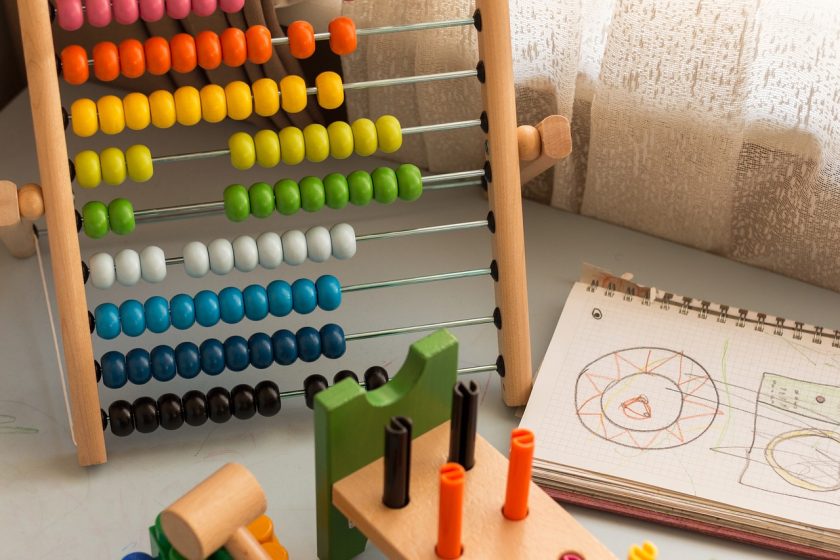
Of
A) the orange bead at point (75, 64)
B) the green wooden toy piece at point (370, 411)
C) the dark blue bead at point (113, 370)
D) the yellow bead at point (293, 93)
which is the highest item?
the orange bead at point (75, 64)

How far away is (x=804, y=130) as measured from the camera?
1019 millimetres

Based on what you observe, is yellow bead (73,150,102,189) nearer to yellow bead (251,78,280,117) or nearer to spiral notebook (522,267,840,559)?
yellow bead (251,78,280,117)

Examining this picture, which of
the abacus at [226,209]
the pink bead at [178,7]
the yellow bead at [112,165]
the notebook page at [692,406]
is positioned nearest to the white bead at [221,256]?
the abacus at [226,209]

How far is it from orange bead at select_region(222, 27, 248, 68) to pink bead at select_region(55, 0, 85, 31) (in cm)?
12

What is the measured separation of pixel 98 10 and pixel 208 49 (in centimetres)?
9

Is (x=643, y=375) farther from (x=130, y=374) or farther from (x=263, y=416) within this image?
(x=130, y=374)

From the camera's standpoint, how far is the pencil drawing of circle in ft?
3.05

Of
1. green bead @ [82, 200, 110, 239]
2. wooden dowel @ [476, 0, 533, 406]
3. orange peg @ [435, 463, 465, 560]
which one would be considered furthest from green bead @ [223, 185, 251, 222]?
orange peg @ [435, 463, 465, 560]

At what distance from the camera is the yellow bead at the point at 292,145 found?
0.92 metres

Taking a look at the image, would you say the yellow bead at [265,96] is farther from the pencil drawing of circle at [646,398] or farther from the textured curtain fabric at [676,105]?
the pencil drawing of circle at [646,398]

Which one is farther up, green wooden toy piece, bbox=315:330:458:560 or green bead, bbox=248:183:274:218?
green bead, bbox=248:183:274:218

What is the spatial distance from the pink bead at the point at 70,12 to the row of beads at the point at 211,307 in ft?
0.79

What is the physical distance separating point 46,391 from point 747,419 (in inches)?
25.6

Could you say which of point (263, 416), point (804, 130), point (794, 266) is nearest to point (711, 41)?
point (804, 130)
